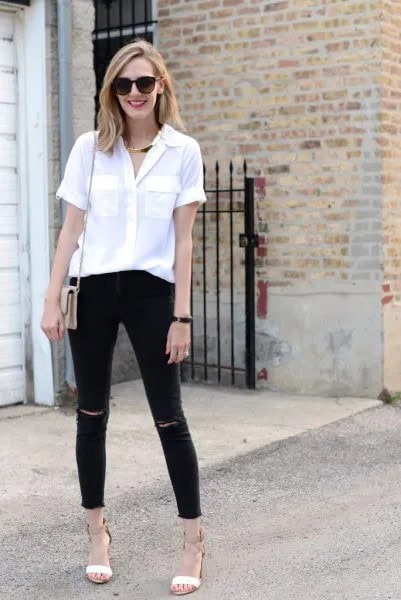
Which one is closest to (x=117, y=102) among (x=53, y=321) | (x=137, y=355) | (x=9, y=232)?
(x=53, y=321)

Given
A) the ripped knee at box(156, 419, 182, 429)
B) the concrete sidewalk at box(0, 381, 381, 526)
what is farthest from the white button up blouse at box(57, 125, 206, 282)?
the concrete sidewalk at box(0, 381, 381, 526)

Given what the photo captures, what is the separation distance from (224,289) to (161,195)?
4.24 meters

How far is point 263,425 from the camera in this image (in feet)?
21.6

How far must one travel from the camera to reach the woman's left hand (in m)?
3.65

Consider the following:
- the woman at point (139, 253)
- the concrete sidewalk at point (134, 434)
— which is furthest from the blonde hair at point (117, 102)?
the concrete sidewalk at point (134, 434)

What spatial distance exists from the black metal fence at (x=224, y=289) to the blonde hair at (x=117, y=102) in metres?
3.69

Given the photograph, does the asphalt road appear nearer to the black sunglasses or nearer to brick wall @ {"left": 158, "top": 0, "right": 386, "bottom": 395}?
brick wall @ {"left": 158, "top": 0, "right": 386, "bottom": 395}

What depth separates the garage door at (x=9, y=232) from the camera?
259 inches

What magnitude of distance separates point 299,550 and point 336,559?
19cm

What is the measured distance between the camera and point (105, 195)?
3.69 meters

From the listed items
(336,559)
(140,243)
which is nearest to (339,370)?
(336,559)

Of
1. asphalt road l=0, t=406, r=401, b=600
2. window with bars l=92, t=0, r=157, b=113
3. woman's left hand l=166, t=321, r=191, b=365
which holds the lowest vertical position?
asphalt road l=0, t=406, r=401, b=600

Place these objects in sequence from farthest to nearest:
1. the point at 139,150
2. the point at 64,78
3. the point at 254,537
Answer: the point at 64,78
the point at 254,537
the point at 139,150

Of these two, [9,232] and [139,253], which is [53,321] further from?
[9,232]
